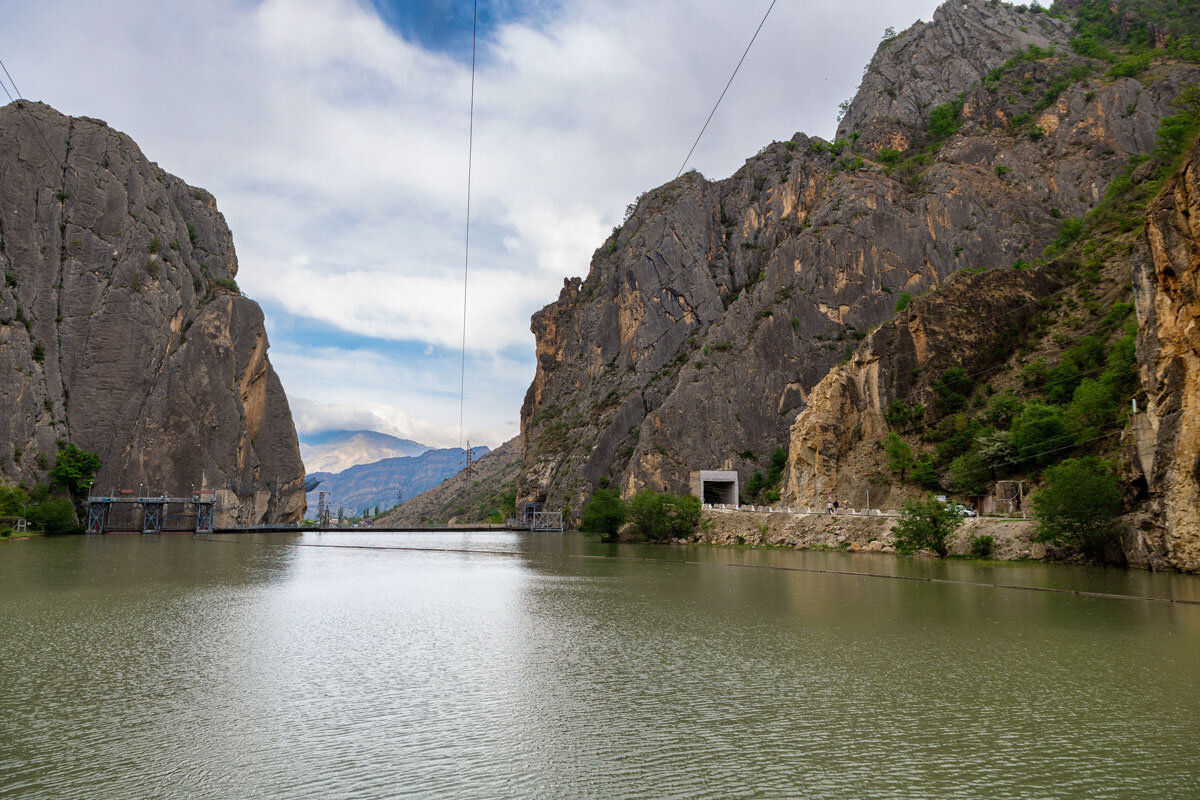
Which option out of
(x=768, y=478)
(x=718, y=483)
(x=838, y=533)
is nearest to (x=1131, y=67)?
(x=768, y=478)

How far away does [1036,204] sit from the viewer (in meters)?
107

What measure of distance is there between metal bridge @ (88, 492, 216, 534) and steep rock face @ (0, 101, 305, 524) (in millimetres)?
3296

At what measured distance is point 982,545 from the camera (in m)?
44.0

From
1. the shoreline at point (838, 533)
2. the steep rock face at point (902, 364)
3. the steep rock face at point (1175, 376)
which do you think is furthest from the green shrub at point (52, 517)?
the steep rock face at point (1175, 376)

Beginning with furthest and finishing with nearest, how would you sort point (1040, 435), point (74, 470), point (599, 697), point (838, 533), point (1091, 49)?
point (1091, 49), point (74, 470), point (838, 533), point (1040, 435), point (599, 697)

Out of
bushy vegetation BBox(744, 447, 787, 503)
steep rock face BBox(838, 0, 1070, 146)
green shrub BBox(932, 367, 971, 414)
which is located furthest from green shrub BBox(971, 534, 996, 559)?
steep rock face BBox(838, 0, 1070, 146)

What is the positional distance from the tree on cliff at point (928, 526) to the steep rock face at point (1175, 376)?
12.3 metres

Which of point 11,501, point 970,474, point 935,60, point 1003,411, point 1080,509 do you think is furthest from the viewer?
point 935,60

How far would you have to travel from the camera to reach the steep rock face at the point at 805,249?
347 ft

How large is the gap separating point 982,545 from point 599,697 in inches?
1565

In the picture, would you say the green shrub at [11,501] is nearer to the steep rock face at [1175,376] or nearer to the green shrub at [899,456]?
the green shrub at [899,456]

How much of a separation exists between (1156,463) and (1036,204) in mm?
88470

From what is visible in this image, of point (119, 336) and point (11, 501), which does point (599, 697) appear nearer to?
point (11, 501)

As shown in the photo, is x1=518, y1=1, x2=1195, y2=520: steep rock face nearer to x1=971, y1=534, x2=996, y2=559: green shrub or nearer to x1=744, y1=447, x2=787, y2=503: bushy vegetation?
x1=744, y1=447, x2=787, y2=503: bushy vegetation
